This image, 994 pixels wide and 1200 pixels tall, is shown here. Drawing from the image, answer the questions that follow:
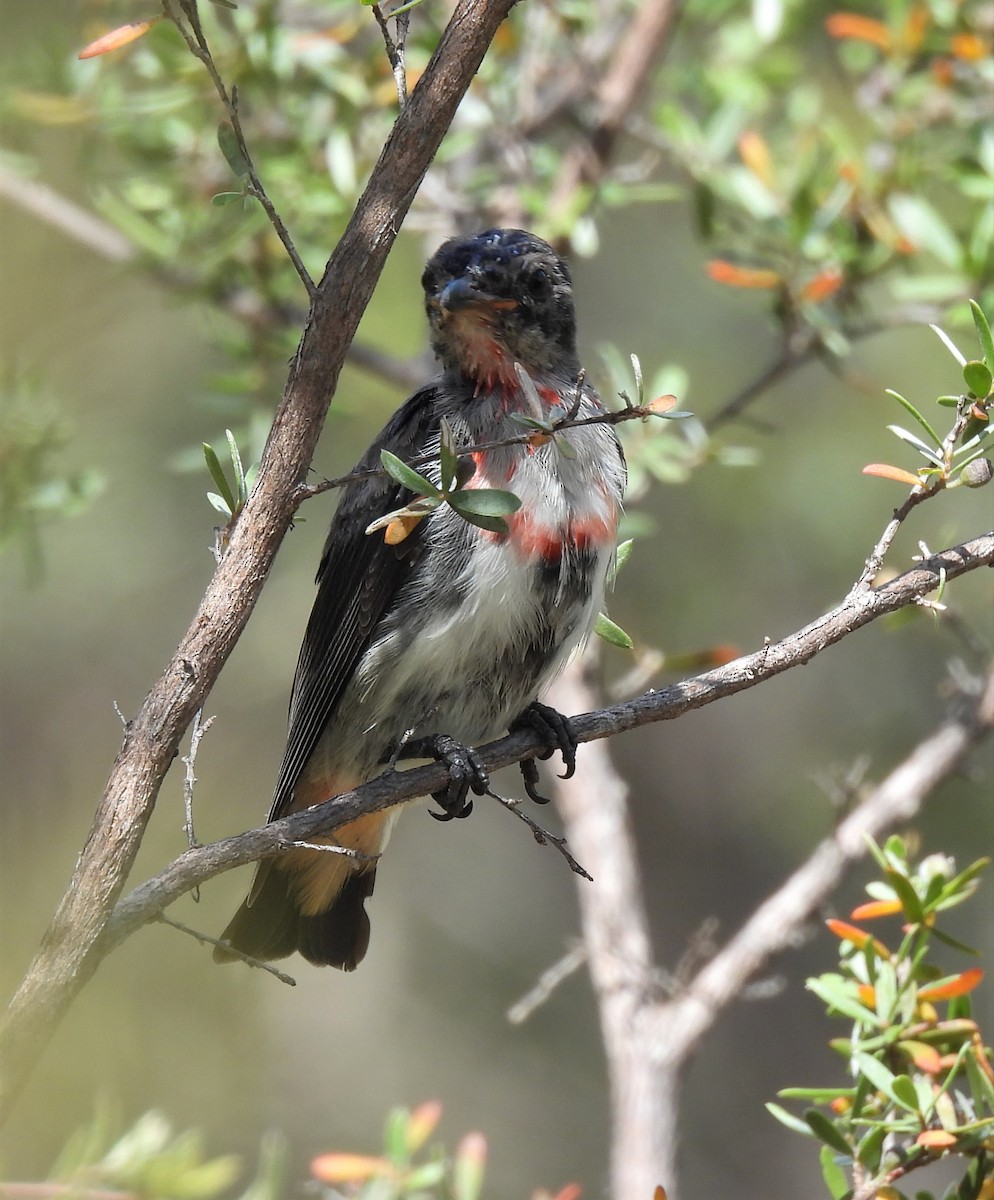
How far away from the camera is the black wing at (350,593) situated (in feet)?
11.4

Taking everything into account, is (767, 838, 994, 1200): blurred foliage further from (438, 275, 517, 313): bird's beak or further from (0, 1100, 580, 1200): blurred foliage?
(438, 275, 517, 313): bird's beak

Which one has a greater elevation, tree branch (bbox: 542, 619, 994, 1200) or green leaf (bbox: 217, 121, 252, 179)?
green leaf (bbox: 217, 121, 252, 179)

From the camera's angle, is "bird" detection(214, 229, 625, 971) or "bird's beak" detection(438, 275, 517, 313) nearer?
"bird" detection(214, 229, 625, 971)

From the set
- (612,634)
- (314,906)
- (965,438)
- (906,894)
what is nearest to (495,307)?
(612,634)

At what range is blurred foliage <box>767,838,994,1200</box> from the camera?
2.35 meters

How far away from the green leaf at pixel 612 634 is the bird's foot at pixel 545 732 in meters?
0.22

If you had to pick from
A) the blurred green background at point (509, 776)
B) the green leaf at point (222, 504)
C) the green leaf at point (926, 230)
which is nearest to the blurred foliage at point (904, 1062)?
the green leaf at point (222, 504)

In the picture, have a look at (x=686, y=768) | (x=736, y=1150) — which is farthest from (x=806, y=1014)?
(x=686, y=768)

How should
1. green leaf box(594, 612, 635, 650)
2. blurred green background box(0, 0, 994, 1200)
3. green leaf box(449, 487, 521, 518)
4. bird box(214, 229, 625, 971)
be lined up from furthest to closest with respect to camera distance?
1. blurred green background box(0, 0, 994, 1200)
2. bird box(214, 229, 625, 971)
3. green leaf box(594, 612, 635, 650)
4. green leaf box(449, 487, 521, 518)

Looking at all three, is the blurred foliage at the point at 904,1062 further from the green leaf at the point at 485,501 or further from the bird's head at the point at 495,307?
the bird's head at the point at 495,307

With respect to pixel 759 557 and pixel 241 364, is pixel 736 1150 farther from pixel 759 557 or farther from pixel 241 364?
pixel 241 364

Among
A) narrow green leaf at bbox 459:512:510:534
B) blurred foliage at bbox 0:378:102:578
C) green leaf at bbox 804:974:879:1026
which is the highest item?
blurred foliage at bbox 0:378:102:578

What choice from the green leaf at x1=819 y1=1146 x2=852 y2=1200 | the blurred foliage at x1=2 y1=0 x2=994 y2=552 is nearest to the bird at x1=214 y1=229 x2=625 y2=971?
the blurred foliage at x1=2 y1=0 x2=994 y2=552

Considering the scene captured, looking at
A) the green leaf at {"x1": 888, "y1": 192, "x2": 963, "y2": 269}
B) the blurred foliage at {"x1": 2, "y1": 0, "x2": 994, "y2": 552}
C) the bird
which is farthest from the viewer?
the blurred foliage at {"x1": 2, "y1": 0, "x2": 994, "y2": 552}
